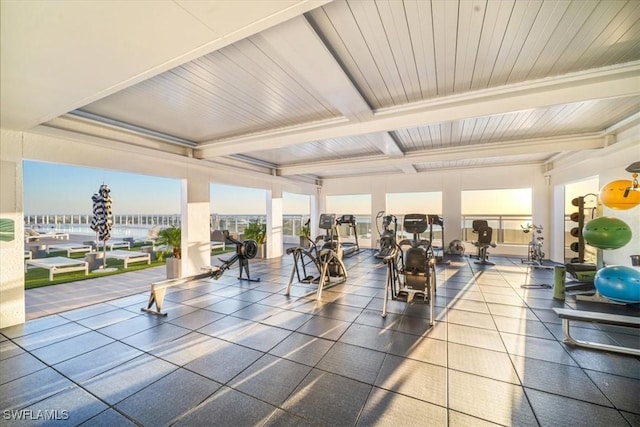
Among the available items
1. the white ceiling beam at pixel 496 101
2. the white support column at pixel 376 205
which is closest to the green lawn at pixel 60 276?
the white ceiling beam at pixel 496 101

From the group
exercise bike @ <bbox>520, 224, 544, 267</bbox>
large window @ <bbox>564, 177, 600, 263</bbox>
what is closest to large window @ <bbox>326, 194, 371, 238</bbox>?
exercise bike @ <bbox>520, 224, 544, 267</bbox>

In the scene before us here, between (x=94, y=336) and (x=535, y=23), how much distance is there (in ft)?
17.0

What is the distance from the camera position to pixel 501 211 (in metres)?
8.51

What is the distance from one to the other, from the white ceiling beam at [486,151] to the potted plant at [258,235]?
260 cm

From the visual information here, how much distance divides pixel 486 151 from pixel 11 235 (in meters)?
7.94

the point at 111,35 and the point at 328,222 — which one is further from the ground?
the point at 111,35

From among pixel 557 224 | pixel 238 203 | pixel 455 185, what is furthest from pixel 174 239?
pixel 557 224

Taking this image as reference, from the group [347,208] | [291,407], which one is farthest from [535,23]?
[347,208]

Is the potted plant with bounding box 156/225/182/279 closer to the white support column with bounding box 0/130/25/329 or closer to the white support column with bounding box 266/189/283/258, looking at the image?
the white support column with bounding box 0/130/25/329

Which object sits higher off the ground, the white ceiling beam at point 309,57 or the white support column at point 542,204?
the white ceiling beam at point 309,57

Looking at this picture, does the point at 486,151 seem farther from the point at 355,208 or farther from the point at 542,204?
the point at 355,208

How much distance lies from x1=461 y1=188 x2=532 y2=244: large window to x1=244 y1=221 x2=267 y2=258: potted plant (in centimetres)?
673

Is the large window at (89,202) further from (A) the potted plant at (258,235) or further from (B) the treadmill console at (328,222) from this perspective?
(B) the treadmill console at (328,222)

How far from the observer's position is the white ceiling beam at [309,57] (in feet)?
6.21
